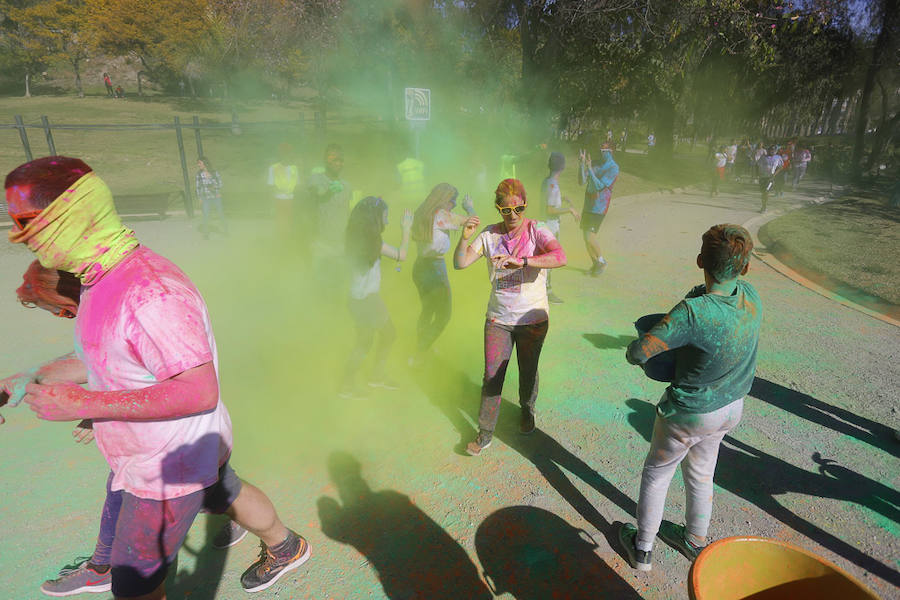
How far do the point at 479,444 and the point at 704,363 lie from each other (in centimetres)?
169

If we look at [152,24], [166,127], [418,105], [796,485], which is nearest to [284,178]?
[418,105]

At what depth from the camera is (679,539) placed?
2.62 metres

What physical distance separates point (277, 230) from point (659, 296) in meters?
6.47

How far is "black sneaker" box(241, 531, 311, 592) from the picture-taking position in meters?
2.35

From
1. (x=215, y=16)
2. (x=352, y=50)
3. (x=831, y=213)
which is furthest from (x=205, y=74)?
(x=831, y=213)

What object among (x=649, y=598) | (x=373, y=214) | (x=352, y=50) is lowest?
(x=649, y=598)

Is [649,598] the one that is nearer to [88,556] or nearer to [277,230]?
[88,556]

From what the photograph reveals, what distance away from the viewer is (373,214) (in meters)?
3.57

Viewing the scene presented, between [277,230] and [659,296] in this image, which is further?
[277,230]

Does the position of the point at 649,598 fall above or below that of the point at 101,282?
below

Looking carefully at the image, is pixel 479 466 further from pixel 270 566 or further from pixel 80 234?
pixel 80 234

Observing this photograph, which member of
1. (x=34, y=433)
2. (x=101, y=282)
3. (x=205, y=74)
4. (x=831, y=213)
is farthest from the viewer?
(x=205, y=74)

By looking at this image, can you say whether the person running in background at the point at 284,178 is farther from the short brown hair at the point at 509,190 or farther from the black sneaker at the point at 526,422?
the black sneaker at the point at 526,422

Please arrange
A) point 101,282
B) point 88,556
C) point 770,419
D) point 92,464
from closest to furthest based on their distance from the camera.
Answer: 1. point 101,282
2. point 88,556
3. point 92,464
4. point 770,419
